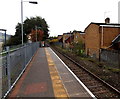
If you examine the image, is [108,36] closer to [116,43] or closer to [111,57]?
[116,43]

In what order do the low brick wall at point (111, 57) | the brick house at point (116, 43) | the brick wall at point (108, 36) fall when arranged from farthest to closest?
1. the brick wall at point (108, 36)
2. the brick house at point (116, 43)
3. the low brick wall at point (111, 57)

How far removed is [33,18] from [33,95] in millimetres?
67348

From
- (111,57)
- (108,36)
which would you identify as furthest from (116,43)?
(111,57)

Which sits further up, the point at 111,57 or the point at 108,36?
the point at 108,36

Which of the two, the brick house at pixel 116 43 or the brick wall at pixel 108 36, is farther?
the brick wall at pixel 108 36

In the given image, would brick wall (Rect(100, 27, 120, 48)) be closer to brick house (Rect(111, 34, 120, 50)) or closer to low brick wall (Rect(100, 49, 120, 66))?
brick house (Rect(111, 34, 120, 50))

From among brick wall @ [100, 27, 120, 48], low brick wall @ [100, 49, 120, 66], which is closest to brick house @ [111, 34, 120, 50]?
brick wall @ [100, 27, 120, 48]

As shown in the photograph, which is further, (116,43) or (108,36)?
(108,36)

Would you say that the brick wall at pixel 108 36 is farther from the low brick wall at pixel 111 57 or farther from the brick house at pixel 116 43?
the low brick wall at pixel 111 57

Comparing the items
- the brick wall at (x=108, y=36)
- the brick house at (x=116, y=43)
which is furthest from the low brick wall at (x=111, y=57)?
the brick wall at (x=108, y=36)

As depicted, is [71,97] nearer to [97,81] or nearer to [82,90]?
[82,90]

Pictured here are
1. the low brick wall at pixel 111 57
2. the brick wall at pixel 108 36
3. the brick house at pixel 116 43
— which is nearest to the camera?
the low brick wall at pixel 111 57

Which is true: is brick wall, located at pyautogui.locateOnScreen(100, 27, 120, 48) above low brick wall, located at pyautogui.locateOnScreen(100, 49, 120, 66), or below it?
above

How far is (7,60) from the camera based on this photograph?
529cm
